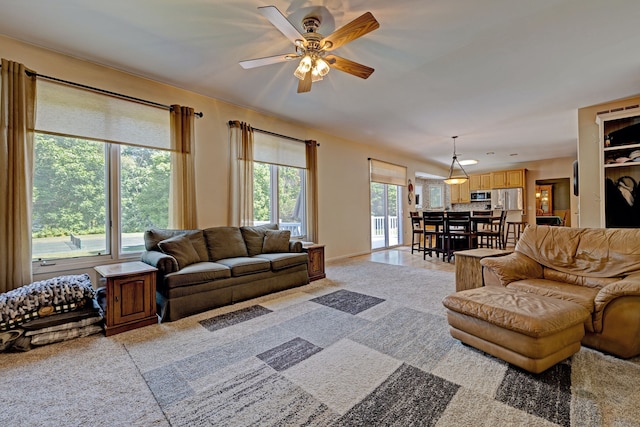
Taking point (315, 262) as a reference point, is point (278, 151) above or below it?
above

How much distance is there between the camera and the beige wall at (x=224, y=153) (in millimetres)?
2980

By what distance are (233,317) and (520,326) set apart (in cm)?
250

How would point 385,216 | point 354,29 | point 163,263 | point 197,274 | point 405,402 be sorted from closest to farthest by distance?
point 405,402 < point 354,29 < point 163,263 < point 197,274 < point 385,216

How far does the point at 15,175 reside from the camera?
260 centimetres

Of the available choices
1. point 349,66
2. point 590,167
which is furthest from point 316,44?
point 590,167

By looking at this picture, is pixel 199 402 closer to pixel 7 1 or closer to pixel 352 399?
pixel 352 399

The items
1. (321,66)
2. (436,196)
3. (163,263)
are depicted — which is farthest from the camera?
(436,196)

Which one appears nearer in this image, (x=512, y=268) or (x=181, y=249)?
(x=512, y=268)

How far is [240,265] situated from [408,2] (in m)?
3.08

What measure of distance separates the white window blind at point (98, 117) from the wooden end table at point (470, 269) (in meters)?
4.05

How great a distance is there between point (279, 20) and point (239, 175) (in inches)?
103

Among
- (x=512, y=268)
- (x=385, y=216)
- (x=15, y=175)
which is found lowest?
(x=512, y=268)

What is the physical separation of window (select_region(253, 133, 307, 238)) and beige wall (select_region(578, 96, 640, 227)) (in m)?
4.64

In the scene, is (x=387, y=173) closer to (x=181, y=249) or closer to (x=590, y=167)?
(x=590, y=167)
